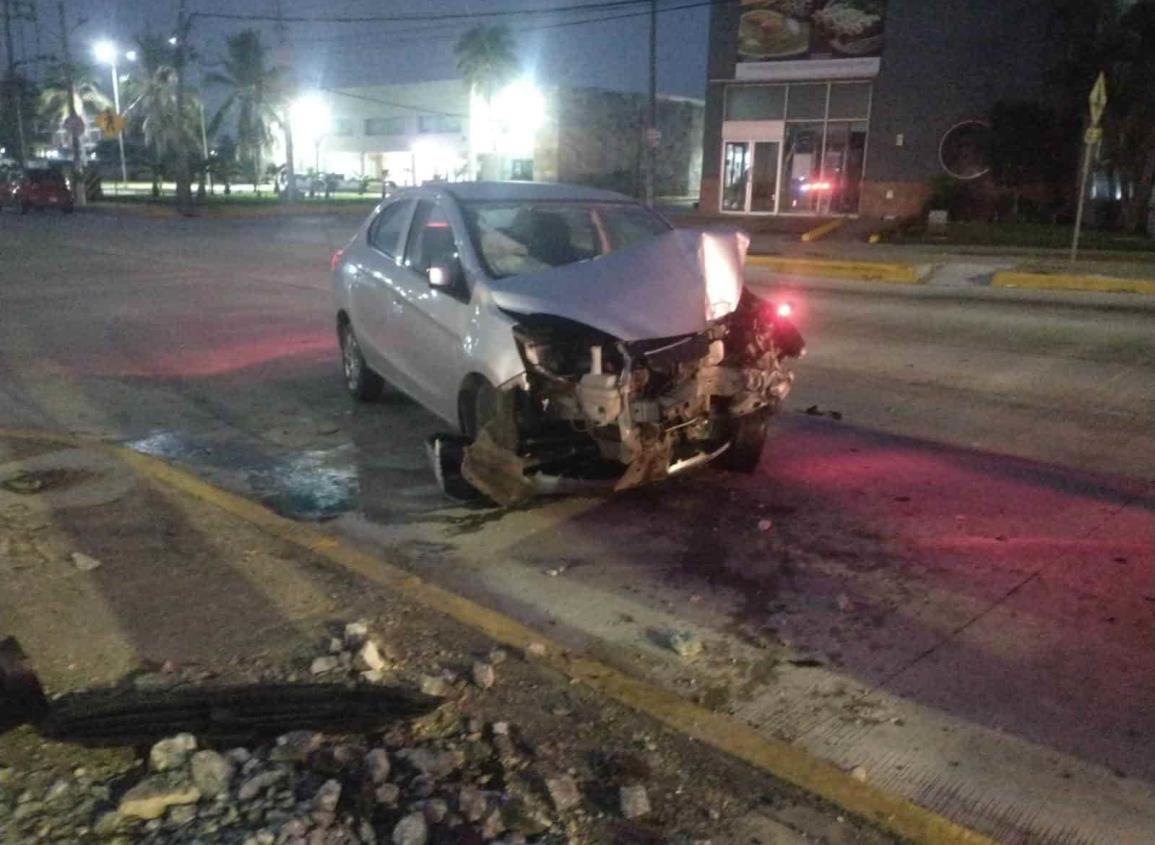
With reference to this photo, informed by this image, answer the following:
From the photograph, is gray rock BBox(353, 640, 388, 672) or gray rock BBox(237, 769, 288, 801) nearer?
gray rock BBox(237, 769, 288, 801)

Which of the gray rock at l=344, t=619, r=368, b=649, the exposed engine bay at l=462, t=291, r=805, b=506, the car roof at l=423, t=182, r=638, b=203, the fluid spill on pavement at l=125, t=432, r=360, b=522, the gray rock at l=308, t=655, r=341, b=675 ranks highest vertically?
the car roof at l=423, t=182, r=638, b=203

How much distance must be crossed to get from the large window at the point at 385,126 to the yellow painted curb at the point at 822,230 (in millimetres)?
50854

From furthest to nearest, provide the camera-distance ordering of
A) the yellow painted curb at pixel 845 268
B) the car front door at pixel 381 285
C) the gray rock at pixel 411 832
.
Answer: the yellow painted curb at pixel 845 268, the car front door at pixel 381 285, the gray rock at pixel 411 832

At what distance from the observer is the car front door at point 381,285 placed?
735cm

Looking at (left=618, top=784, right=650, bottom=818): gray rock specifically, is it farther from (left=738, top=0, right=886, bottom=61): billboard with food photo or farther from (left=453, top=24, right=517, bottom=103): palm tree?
(left=453, top=24, right=517, bottom=103): palm tree

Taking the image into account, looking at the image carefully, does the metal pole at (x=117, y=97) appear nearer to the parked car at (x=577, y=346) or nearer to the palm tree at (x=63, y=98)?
the palm tree at (x=63, y=98)

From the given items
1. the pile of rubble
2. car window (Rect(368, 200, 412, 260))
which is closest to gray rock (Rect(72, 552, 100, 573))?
the pile of rubble

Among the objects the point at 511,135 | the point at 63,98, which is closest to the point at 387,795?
the point at 511,135

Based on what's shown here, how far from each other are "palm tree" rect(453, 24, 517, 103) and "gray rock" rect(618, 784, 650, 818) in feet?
213

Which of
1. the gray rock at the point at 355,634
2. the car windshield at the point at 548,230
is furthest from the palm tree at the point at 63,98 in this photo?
the gray rock at the point at 355,634

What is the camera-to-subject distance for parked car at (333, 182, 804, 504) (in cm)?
546

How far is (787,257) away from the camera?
21.1m

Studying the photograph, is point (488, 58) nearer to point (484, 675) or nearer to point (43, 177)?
point (43, 177)

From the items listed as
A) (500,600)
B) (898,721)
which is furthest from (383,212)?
(898,721)
